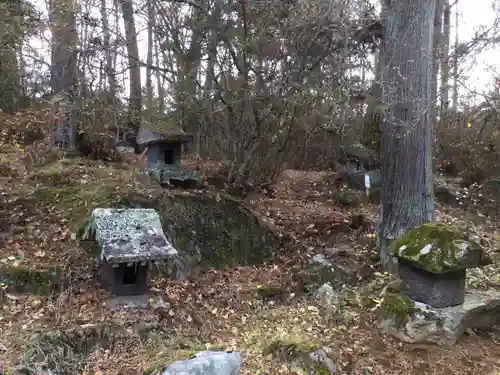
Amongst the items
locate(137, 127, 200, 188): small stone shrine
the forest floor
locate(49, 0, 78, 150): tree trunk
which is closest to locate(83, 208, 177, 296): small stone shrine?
the forest floor

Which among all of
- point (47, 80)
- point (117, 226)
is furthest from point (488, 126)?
point (47, 80)

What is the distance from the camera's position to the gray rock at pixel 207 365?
3.41 meters

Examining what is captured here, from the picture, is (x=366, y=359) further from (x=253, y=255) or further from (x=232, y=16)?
(x=232, y=16)

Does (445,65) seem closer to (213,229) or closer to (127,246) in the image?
(213,229)

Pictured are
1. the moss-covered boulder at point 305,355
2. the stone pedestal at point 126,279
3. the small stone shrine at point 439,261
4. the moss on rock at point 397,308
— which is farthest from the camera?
the stone pedestal at point 126,279

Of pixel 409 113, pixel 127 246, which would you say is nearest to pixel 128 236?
pixel 127 246

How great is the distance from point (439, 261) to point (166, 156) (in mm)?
4241

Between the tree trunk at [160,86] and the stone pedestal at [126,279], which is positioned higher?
the tree trunk at [160,86]

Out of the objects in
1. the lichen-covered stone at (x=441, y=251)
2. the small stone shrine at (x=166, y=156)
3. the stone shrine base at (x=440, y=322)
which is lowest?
the stone shrine base at (x=440, y=322)

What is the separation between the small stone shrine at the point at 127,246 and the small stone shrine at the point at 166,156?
183cm

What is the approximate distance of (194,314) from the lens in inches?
195

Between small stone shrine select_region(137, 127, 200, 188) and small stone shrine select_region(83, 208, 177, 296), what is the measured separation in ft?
6.02

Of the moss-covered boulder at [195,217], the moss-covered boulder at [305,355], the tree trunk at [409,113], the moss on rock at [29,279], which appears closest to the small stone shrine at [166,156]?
the moss-covered boulder at [195,217]

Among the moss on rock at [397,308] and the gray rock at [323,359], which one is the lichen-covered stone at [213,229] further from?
the gray rock at [323,359]
